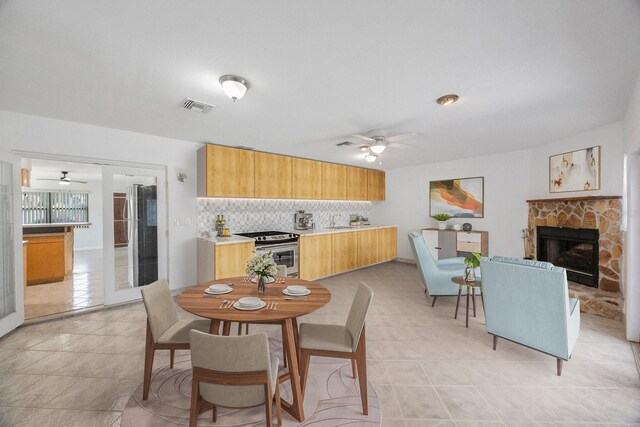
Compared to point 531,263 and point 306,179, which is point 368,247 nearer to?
point 306,179

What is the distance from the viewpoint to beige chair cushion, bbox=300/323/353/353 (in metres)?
1.85

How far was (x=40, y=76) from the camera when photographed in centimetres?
217

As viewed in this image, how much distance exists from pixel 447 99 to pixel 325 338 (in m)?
2.37

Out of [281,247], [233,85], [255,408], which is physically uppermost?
[233,85]

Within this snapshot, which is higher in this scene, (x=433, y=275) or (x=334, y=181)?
(x=334, y=181)

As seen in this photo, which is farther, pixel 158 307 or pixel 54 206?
pixel 54 206

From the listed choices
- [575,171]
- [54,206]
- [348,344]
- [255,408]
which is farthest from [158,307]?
[54,206]

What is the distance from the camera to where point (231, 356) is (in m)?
1.32

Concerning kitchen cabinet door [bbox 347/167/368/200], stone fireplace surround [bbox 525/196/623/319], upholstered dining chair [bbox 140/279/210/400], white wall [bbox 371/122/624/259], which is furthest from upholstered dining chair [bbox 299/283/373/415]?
kitchen cabinet door [bbox 347/167/368/200]

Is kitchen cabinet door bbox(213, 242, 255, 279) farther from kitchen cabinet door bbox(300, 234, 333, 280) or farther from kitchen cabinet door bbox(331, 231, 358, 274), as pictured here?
kitchen cabinet door bbox(331, 231, 358, 274)

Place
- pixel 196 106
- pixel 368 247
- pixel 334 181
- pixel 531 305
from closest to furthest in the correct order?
pixel 531 305
pixel 196 106
pixel 334 181
pixel 368 247

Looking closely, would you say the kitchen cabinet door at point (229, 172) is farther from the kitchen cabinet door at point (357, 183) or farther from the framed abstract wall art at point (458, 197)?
the framed abstract wall art at point (458, 197)

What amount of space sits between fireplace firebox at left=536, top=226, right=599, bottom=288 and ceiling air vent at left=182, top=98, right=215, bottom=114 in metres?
5.16

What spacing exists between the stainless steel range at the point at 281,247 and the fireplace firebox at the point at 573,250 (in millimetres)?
4142
